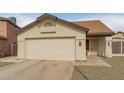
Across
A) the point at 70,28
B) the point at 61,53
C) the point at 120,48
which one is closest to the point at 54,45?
the point at 61,53

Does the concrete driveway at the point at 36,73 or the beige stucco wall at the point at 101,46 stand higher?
the beige stucco wall at the point at 101,46

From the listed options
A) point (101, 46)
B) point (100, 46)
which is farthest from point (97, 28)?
point (101, 46)

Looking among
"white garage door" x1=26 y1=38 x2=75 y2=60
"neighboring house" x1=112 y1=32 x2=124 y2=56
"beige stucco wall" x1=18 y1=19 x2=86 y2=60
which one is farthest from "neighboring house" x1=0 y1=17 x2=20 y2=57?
"neighboring house" x1=112 y1=32 x2=124 y2=56

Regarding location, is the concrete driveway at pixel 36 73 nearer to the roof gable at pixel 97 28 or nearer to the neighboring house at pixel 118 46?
the roof gable at pixel 97 28

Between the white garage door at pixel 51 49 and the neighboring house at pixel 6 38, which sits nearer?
the white garage door at pixel 51 49

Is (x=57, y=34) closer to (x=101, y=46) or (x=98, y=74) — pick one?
(x=98, y=74)

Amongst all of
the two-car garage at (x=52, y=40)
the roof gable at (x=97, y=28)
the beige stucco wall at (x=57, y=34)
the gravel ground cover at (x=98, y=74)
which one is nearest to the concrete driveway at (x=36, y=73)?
the gravel ground cover at (x=98, y=74)

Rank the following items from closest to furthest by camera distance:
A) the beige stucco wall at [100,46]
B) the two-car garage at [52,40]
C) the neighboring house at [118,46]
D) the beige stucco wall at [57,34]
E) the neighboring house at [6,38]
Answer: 1. the beige stucco wall at [57,34]
2. the two-car garage at [52,40]
3. the beige stucco wall at [100,46]
4. the neighboring house at [6,38]
5. the neighboring house at [118,46]

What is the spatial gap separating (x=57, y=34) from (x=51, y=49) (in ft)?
5.38

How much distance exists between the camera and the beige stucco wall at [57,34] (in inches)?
582

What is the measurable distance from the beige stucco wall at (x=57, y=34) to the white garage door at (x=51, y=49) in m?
0.44

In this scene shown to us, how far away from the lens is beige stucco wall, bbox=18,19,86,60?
48.5 ft
